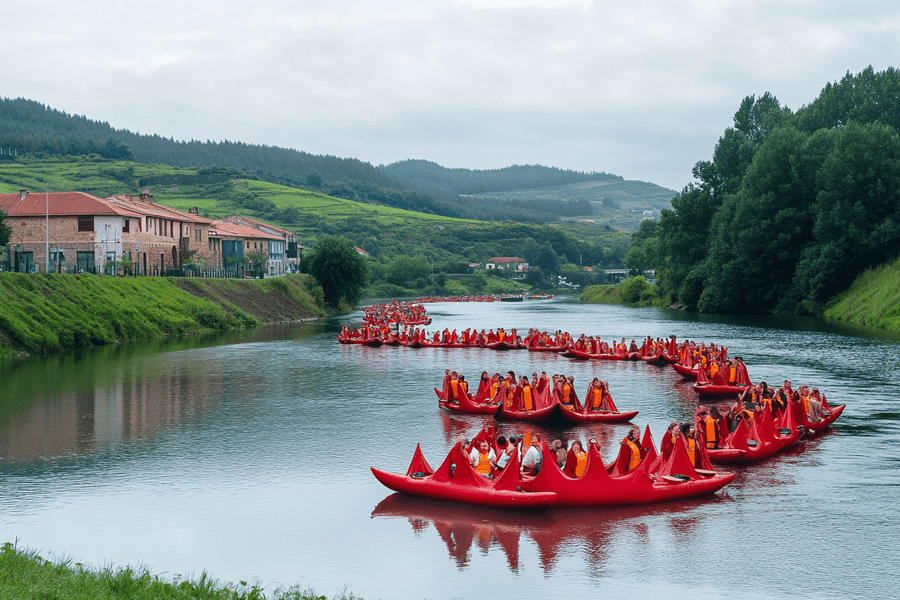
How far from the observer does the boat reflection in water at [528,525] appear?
54.9 ft

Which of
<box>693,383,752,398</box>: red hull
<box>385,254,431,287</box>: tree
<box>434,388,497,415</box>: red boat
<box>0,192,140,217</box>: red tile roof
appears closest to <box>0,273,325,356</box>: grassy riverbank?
<box>0,192,140,217</box>: red tile roof

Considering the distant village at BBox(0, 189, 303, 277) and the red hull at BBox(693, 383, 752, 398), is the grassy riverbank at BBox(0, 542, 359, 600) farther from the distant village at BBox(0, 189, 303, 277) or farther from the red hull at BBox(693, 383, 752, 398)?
the distant village at BBox(0, 189, 303, 277)

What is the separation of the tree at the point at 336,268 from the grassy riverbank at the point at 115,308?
15989mm

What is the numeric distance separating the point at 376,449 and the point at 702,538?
11.4 meters

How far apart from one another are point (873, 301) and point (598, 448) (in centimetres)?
6403

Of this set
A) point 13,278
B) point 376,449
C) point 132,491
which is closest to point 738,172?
point 13,278

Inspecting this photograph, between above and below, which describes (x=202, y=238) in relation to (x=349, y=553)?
above

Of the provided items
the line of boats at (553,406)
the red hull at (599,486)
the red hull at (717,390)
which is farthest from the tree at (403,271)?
the red hull at (599,486)

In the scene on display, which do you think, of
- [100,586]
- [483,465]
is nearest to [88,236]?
[483,465]

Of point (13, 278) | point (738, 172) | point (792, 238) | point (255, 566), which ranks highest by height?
point (738, 172)

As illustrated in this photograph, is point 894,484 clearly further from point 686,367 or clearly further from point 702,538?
point 686,367

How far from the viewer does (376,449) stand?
25.8 m

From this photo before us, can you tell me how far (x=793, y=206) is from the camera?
282ft

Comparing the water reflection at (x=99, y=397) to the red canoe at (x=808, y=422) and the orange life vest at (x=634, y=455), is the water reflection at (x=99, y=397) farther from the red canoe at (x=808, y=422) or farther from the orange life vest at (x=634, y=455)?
the red canoe at (x=808, y=422)
